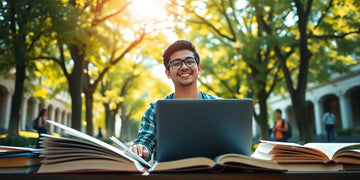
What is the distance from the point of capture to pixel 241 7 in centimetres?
1369

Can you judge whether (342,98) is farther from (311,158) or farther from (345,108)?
(311,158)

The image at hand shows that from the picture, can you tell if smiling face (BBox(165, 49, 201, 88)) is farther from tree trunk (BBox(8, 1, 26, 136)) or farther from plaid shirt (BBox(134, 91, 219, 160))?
tree trunk (BBox(8, 1, 26, 136))

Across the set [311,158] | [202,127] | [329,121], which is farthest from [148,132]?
[329,121]

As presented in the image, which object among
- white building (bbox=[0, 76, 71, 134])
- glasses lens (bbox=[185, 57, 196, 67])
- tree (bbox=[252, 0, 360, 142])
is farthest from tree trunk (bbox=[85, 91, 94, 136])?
glasses lens (bbox=[185, 57, 196, 67])

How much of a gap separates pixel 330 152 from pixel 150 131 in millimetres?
1278

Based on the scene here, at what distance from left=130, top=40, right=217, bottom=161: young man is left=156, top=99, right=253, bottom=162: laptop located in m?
0.87

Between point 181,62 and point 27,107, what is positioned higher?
point 27,107

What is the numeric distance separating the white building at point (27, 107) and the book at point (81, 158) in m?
14.2

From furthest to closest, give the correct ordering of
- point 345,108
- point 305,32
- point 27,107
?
point 27,107 → point 345,108 → point 305,32

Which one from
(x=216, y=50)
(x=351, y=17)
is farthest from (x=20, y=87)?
(x=351, y=17)

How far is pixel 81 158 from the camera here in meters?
1.31

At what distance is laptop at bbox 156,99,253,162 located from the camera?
1409 millimetres

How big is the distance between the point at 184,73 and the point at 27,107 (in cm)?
3431

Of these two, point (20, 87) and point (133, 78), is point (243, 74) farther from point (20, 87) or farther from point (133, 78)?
point (133, 78)
